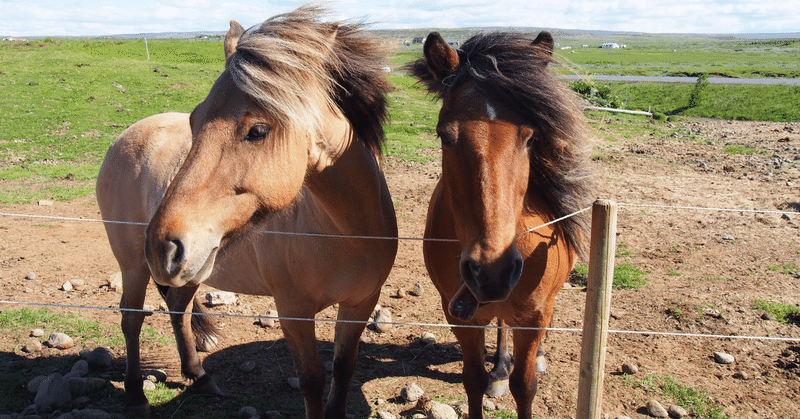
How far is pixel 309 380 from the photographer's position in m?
2.86

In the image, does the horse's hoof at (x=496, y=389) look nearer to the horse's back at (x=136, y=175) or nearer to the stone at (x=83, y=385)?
the horse's back at (x=136, y=175)

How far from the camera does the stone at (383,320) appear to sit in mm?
4504

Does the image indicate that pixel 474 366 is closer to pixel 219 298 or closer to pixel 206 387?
pixel 206 387

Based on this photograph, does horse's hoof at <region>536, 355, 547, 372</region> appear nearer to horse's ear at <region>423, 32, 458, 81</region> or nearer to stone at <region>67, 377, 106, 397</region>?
horse's ear at <region>423, 32, 458, 81</region>

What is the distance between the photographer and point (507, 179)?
199 centimetres

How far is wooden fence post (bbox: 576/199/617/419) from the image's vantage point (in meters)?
1.93

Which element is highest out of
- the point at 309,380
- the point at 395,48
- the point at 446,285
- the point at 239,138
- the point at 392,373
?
the point at 395,48

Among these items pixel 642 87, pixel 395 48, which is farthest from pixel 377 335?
pixel 642 87

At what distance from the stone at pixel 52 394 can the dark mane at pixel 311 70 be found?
2.72 metres

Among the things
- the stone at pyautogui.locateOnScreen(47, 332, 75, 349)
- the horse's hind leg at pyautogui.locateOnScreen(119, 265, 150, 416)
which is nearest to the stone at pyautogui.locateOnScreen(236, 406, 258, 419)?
the horse's hind leg at pyautogui.locateOnScreen(119, 265, 150, 416)

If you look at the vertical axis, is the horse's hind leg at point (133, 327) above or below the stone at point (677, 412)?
above

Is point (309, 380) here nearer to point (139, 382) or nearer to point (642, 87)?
point (139, 382)

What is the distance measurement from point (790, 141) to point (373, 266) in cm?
1294

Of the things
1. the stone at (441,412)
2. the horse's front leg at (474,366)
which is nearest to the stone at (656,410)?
the horse's front leg at (474,366)
